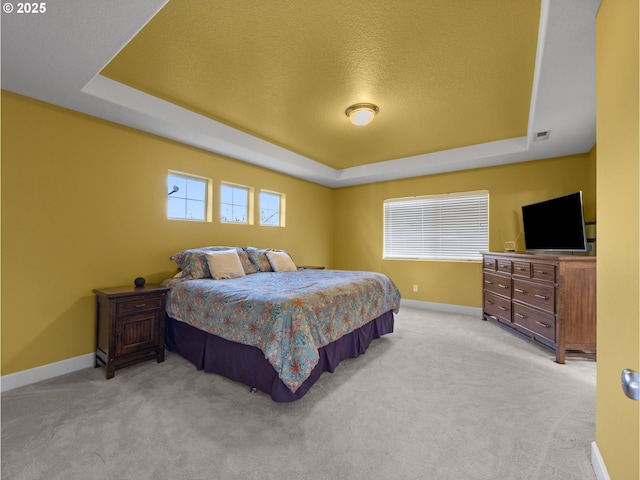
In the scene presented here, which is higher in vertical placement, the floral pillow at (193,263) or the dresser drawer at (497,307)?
the floral pillow at (193,263)

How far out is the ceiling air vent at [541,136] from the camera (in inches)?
126

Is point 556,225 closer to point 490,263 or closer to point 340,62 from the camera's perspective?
point 490,263

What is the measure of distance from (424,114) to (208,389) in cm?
344

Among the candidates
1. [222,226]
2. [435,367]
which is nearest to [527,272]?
[435,367]

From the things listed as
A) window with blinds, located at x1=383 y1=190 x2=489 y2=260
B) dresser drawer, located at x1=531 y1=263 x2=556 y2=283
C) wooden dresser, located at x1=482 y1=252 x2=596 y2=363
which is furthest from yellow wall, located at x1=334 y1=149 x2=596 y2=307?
dresser drawer, located at x1=531 y1=263 x2=556 y2=283

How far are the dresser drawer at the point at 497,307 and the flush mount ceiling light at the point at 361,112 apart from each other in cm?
296

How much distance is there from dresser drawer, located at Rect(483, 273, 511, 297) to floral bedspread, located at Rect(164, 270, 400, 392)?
1744 millimetres

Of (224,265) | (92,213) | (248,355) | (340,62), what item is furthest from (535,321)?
(92,213)

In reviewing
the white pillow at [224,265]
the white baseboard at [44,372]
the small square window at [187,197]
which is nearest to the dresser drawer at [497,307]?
the white pillow at [224,265]

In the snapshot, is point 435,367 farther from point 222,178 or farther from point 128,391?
point 222,178

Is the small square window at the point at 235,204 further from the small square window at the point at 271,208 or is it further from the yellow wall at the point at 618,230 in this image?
the yellow wall at the point at 618,230

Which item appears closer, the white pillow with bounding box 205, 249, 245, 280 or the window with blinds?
the white pillow with bounding box 205, 249, 245, 280

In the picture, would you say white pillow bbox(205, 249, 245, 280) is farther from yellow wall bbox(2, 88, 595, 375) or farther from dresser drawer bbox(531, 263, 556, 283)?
dresser drawer bbox(531, 263, 556, 283)

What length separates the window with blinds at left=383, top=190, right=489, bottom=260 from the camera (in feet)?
15.2
